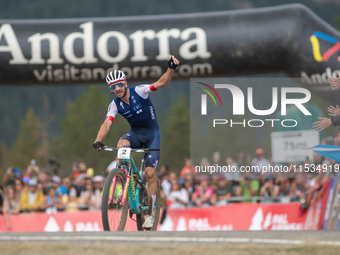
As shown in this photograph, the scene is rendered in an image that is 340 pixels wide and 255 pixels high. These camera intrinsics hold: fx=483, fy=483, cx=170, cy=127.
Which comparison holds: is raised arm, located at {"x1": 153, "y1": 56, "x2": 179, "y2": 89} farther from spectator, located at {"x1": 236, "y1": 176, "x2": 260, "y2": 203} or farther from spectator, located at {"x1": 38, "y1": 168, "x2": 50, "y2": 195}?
spectator, located at {"x1": 38, "y1": 168, "x2": 50, "y2": 195}

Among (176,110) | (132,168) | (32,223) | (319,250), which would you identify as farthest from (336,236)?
(176,110)

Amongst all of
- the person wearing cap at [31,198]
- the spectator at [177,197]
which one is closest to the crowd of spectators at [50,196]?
the person wearing cap at [31,198]

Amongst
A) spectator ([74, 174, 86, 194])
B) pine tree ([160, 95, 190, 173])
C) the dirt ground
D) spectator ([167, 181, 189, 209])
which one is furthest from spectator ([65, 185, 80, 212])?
pine tree ([160, 95, 190, 173])

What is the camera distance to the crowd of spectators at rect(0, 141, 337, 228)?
1054cm

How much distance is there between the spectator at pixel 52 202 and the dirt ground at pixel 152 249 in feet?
26.0

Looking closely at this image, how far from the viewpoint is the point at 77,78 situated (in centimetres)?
1019

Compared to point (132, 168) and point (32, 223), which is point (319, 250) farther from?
point (32, 223)

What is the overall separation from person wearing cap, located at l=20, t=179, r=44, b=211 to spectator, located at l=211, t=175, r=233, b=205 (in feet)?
13.9

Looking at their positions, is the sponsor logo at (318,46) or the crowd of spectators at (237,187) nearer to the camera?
the crowd of spectators at (237,187)

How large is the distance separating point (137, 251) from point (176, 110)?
2575 inches

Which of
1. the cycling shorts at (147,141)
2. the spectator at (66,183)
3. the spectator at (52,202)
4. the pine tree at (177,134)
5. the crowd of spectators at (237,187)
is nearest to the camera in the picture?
the cycling shorts at (147,141)

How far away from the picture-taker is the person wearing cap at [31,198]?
38.5 feet

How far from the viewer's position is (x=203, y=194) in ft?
36.9

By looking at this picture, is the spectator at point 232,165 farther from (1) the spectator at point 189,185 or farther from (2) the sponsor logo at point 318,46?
(2) the sponsor logo at point 318,46
